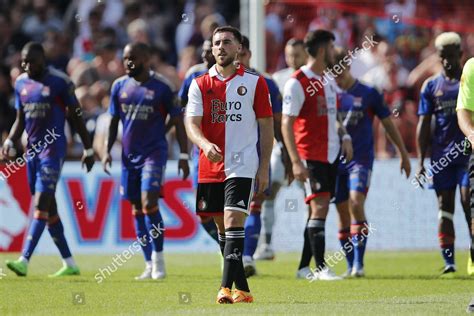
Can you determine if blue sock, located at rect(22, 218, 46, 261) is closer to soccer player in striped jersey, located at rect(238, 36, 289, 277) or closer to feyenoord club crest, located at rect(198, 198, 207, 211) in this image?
soccer player in striped jersey, located at rect(238, 36, 289, 277)

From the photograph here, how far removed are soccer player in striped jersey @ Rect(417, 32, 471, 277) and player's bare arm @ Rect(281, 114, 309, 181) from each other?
224 cm

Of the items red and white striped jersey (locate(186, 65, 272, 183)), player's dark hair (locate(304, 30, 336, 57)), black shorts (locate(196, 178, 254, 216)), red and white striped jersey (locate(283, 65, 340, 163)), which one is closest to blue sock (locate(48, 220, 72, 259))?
red and white striped jersey (locate(283, 65, 340, 163))

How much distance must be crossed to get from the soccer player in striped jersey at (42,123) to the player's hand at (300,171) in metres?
3.06

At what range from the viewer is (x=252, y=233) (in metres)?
14.4

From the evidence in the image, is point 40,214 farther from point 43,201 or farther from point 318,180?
point 318,180

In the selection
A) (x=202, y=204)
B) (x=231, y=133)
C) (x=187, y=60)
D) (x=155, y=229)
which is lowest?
(x=155, y=229)

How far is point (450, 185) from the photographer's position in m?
14.1

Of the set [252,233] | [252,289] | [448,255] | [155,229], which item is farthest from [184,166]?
A: [448,255]

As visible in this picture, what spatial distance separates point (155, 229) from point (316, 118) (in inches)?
94.9

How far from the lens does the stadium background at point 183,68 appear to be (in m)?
18.7

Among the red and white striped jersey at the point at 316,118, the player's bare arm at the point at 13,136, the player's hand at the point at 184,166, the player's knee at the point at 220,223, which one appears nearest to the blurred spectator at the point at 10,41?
the player's bare arm at the point at 13,136

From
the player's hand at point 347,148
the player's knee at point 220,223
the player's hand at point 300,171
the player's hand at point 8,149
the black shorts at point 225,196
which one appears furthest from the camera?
the player's hand at point 8,149

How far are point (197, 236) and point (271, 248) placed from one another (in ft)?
5.26

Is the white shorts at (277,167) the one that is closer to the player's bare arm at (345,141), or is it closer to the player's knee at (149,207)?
the player's bare arm at (345,141)
